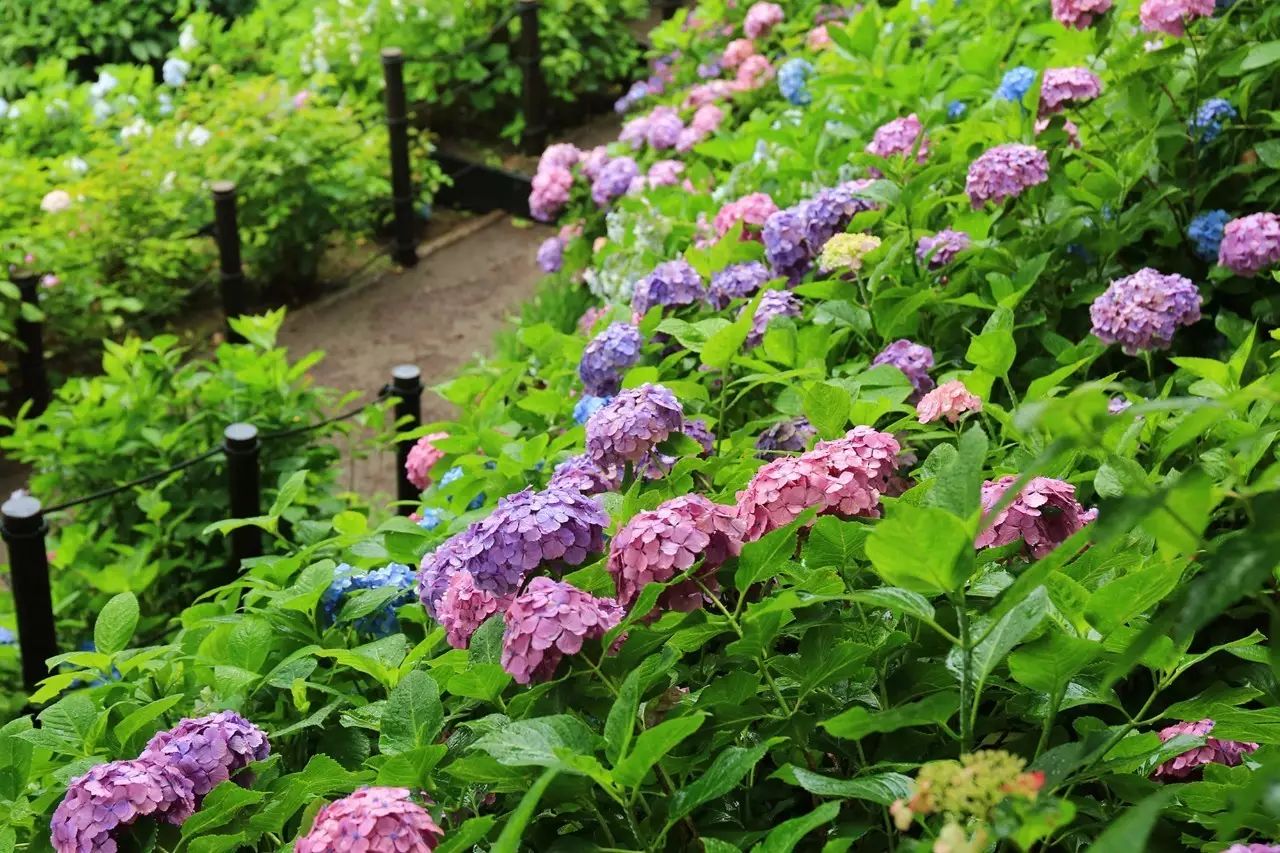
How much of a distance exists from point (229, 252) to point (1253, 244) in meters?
3.65

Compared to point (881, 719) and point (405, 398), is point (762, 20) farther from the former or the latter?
point (881, 719)

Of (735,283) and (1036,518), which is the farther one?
(735,283)

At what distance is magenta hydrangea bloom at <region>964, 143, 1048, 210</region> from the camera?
226 centimetres

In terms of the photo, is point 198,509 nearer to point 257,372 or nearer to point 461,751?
point 257,372

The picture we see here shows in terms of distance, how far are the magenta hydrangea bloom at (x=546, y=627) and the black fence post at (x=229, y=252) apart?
12.0ft

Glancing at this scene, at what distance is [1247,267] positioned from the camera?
7.07 feet

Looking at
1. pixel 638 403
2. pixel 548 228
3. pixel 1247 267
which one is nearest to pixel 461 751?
pixel 638 403

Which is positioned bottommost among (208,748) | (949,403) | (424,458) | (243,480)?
(243,480)

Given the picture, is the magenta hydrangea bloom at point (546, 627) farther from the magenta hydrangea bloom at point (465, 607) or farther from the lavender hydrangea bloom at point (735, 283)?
the lavender hydrangea bloom at point (735, 283)

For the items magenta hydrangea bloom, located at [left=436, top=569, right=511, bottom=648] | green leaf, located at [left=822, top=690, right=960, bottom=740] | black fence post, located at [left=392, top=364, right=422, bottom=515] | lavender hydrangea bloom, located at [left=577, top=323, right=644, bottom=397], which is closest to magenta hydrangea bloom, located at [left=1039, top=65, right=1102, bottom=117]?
lavender hydrangea bloom, located at [left=577, top=323, right=644, bottom=397]

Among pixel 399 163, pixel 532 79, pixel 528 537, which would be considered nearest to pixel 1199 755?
pixel 528 537

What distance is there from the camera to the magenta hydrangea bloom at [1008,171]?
2.26m

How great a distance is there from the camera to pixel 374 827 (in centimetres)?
116

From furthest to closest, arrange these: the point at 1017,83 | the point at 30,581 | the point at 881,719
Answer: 1. the point at 30,581
2. the point at 1017,83
3. the point at 881,719
